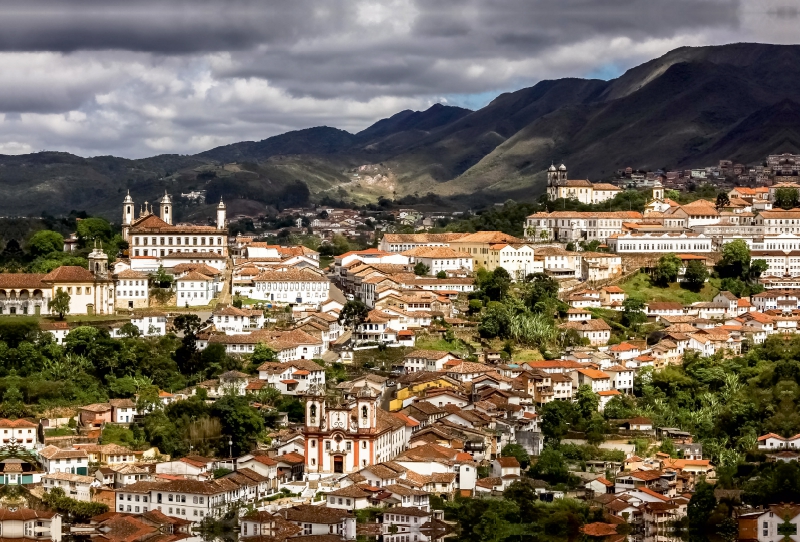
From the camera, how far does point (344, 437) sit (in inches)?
1693

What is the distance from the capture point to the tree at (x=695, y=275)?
6556 cm

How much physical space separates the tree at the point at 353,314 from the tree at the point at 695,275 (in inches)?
671

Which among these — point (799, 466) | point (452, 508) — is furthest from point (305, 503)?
point (799, 466)

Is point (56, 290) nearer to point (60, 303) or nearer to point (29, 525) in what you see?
point (60, 303)

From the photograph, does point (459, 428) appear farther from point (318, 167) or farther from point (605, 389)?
point (318, 167)

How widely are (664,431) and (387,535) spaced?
1553 cm

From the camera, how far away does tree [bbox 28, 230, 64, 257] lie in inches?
2559

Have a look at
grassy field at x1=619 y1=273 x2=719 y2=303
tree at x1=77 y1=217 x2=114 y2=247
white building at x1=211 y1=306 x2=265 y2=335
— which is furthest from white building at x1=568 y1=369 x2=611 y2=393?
tree at x1=77 y1=217 x2=114 y2=247

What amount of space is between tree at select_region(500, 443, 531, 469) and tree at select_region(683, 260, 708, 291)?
22.9 meters

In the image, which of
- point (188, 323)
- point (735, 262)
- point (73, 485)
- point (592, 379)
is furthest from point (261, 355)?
point (735, 262)

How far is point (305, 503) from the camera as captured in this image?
39438mm

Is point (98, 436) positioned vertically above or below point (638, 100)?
below

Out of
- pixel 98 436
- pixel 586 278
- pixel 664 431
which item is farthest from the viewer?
pixel 586 278

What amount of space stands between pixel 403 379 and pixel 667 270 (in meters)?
20.0
